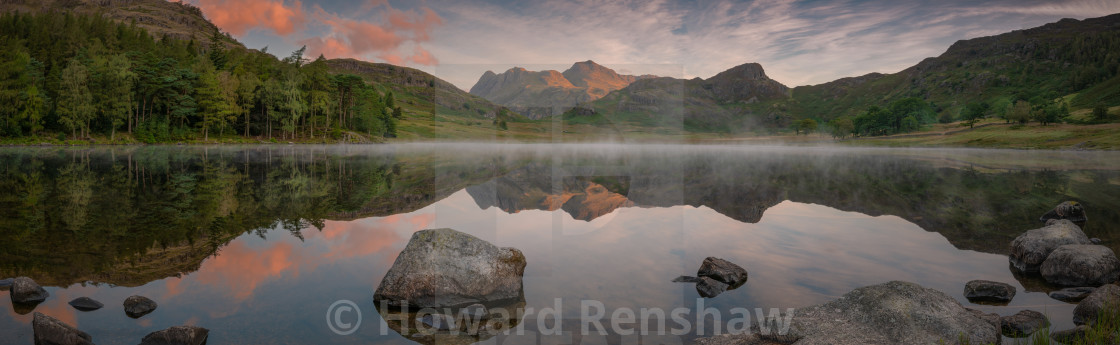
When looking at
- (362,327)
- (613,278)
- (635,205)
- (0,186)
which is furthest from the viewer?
(0,186)

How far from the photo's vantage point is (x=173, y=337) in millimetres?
7039

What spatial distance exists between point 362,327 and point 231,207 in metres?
14.9

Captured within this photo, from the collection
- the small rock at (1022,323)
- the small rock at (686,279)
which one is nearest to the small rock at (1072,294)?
the small rock at (1022,323)

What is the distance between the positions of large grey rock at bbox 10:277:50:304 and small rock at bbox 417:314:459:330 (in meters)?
7.10

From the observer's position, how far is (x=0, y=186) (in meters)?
24.5

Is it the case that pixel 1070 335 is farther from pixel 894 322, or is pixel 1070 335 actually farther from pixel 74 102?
pixel 74 102

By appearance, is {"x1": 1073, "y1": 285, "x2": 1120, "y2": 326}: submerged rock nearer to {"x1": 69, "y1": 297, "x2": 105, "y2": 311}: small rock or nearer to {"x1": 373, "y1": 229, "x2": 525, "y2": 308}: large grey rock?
{"x1": 373, "y1": 229, "x2": 525, "y2": 308}: large grey rock

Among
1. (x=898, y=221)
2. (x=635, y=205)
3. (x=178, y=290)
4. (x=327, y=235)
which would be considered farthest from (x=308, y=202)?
(x=898, y=221)

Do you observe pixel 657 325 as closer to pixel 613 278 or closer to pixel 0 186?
pixel 613 278

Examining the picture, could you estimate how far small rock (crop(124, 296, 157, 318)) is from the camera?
809 centimetres

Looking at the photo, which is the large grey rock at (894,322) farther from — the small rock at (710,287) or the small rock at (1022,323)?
the small rock at (710,287)

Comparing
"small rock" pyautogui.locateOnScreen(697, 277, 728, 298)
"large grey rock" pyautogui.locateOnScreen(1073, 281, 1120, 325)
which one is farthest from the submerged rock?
"small rock" pyautogui.locateOnScreen(697, 277, 728, 298)

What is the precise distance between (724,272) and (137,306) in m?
11.5

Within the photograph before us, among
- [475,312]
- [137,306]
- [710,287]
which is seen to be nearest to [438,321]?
[475,312]
